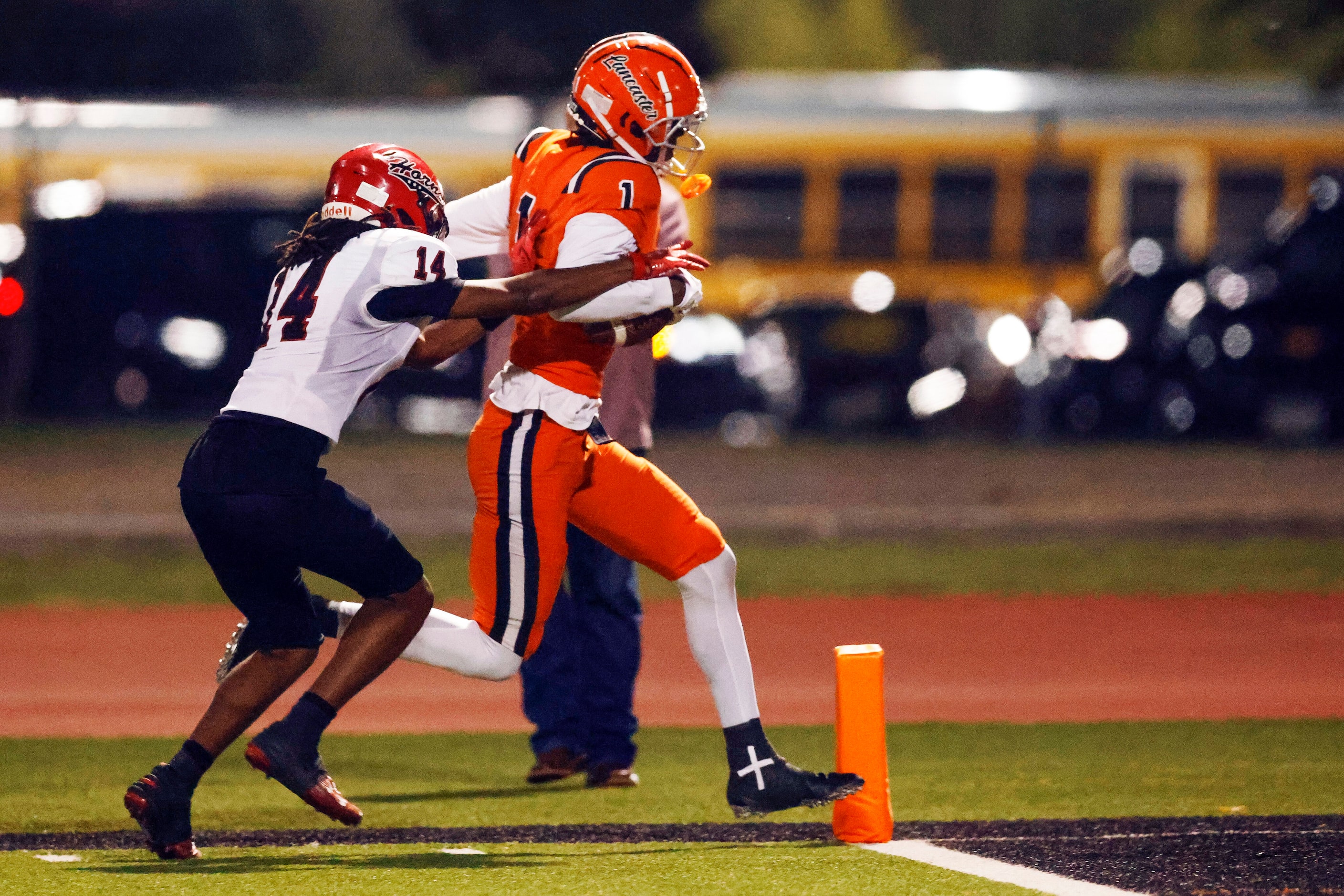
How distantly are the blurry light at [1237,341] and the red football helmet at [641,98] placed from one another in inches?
582

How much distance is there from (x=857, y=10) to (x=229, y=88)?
102 feet

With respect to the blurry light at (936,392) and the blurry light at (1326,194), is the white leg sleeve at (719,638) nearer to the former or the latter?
the blurry light at (936,392)

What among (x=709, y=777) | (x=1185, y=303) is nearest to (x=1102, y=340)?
(x=1185, y=303)

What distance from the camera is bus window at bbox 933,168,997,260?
21703 mm

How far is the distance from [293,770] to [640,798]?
1650 mm

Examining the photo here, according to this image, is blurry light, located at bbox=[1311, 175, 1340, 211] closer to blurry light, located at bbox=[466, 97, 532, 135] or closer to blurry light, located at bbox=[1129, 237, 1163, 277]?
blurry light, located at bbox=[1129, 237, 1163, 277]

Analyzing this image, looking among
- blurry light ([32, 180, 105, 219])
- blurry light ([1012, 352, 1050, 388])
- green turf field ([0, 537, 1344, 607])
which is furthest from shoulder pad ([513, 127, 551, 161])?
blurry light ([32, 180, 105, 219])

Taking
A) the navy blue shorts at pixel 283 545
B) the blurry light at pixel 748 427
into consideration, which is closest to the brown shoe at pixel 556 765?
the navy blue shorts at pixel 283 545

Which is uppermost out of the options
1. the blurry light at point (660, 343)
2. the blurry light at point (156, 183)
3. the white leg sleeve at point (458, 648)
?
the blurry light at point (156, 183)

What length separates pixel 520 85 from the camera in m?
28.8

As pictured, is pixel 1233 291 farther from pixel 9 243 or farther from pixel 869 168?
pixel 9 243

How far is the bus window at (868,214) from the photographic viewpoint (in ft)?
72.5

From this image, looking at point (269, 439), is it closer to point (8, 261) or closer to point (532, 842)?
point (532, 842)

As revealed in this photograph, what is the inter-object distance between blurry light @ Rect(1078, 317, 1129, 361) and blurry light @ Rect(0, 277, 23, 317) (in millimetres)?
10032
